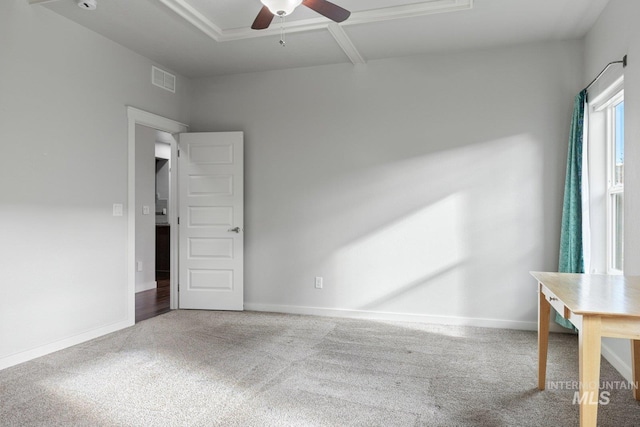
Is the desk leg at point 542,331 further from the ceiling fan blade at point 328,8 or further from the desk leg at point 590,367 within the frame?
the ceiling fan blade at point 328,8

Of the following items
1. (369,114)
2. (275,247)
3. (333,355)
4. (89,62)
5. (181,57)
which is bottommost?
(333,355)

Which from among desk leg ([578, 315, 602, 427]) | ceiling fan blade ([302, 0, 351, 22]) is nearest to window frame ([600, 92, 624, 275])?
desk leg ([578, 315, 602, 427])

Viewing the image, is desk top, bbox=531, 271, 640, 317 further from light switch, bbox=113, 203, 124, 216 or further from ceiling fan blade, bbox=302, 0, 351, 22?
light switch, bbox=113, 203, 124, 216

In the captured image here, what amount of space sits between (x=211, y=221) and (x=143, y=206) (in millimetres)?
1778

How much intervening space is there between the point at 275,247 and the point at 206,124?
1.67 meters

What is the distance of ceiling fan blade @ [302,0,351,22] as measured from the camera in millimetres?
2484

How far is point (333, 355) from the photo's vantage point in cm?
326

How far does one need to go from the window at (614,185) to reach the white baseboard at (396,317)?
3.08 feet

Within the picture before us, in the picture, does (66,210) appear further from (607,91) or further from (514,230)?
(607,91)

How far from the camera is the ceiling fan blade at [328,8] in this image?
8.15 feet

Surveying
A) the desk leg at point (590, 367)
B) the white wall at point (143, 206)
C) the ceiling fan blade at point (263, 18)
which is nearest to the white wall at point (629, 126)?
the desk leg at point (590, 367)

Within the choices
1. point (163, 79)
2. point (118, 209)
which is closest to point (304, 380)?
point (118, 209)

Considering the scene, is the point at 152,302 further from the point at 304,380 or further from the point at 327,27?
the point at 327,27

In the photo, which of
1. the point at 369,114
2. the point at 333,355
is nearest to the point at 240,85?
the point at 369,114
